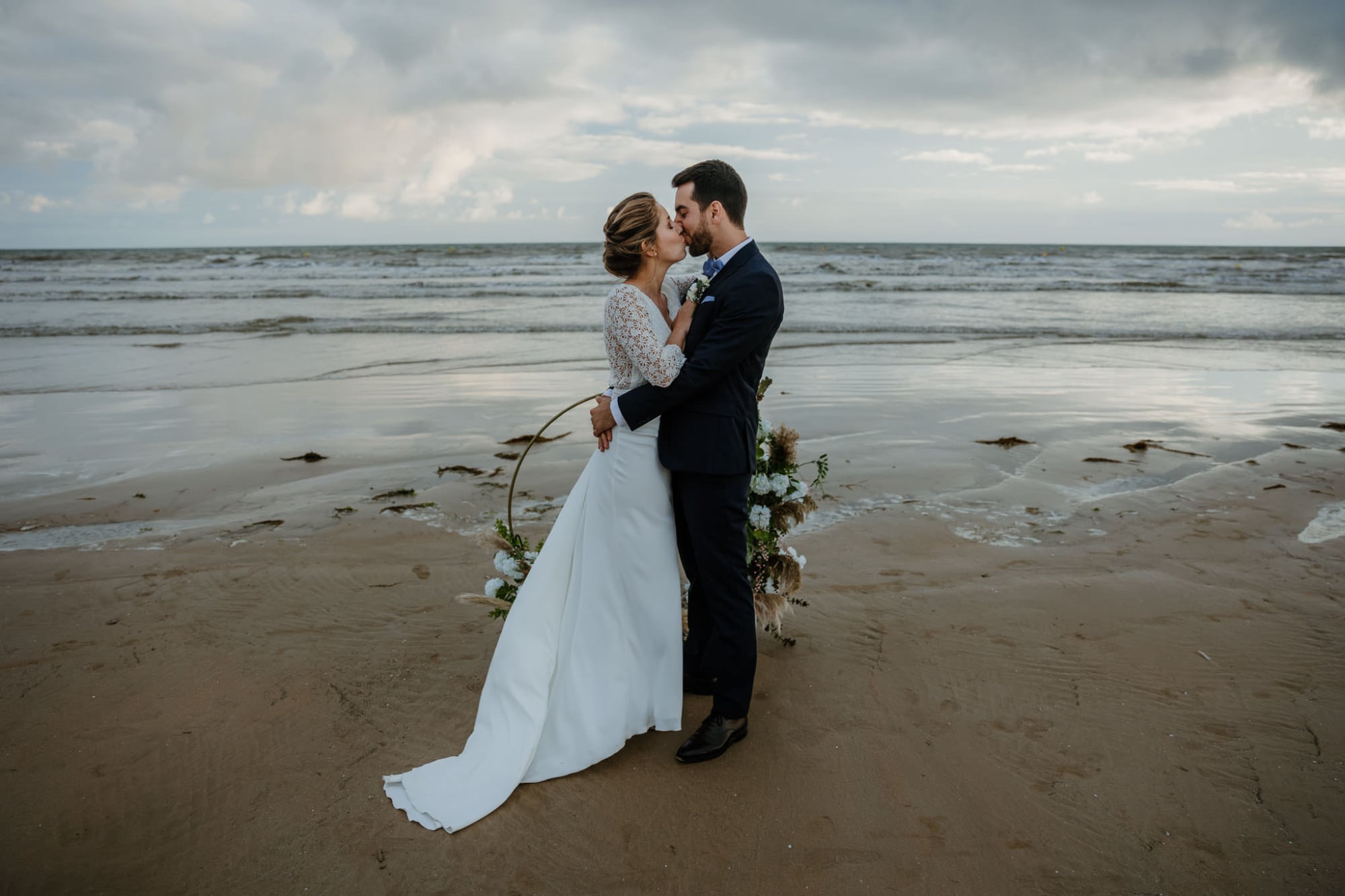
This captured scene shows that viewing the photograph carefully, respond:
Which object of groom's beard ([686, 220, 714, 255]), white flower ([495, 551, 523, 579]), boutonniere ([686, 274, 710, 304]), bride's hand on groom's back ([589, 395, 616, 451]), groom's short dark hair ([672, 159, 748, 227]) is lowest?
white flower ([495, 551, 523, 579])

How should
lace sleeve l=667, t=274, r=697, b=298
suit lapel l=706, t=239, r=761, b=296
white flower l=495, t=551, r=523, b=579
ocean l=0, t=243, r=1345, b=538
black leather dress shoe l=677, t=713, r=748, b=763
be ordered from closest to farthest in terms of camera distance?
suit lapel l=706, t=239, r=761, b=296 → black leather dress shoe l=677, t=713, r=748, b=763 → lace sleeve l=667, t=274, r=697, b=298 → white flower l=495, t=551, r=523, b=579 → ocean l=0, t=243, r=1345, b=538

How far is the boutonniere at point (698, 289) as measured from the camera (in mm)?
3242

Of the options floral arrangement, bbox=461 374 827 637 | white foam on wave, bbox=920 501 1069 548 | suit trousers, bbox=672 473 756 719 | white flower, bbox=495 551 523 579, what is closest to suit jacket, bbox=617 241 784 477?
suit trousers, bbox=672 473 756 719

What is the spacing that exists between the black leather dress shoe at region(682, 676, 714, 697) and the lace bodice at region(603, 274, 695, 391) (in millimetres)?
1438

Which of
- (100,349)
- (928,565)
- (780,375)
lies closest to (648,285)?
(928,565)

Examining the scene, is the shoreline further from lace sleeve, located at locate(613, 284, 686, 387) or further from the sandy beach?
Answer: lace sleeve, located at locate(613, 284, 686, 387)

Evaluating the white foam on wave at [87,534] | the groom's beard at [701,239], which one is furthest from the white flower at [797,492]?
the white foam on wave at [87,534]

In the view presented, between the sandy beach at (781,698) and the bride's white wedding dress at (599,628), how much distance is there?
165 mm

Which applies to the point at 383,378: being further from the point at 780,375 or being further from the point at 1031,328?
the point at 1031,328

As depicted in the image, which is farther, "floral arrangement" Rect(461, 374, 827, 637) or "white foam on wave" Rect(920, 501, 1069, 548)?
"white foam on wave" Rect(920, 501, 1069, 548)

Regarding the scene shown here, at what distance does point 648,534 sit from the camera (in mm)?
3354

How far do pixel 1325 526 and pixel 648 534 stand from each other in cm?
529

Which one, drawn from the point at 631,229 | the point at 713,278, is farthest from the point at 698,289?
the point at 631,229

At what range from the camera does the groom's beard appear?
10.8 feet
